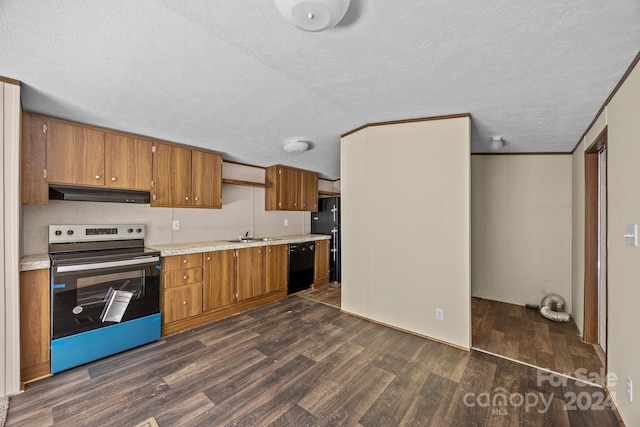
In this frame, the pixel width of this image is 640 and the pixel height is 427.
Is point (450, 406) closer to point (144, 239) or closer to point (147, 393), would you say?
point (147, 393)

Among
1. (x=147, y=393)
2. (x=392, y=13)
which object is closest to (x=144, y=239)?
(x=147, y=393)

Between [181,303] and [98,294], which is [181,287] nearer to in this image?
[181,303]

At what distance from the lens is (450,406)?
1812 mm

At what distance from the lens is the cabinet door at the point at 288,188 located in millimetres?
4590

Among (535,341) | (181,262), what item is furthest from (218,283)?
(535,341)

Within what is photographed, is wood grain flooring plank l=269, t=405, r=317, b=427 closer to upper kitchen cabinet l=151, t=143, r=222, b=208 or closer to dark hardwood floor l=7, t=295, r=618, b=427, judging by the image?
dark hardwood floor l=7, t=295, r=618, b=427

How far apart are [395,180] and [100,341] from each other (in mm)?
3324

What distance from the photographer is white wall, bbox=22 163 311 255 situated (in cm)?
252

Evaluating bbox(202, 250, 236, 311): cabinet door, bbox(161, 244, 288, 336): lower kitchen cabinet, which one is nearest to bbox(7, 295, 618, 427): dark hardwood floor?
bbox(161, 244, 288, 336): lower kitchen cabinet

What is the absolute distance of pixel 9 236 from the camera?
6.20 ft

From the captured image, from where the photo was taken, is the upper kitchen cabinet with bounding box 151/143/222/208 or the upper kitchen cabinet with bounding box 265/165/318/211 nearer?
the upper kitchen cabinet with bounding box 151/143/222/208

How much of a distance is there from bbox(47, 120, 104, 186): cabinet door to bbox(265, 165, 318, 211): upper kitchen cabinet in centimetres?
231

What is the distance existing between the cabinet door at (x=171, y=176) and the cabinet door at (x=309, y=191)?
213 cm

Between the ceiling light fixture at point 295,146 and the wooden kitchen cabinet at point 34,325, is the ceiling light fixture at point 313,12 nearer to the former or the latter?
the ceiling light fixture at point 295,146
